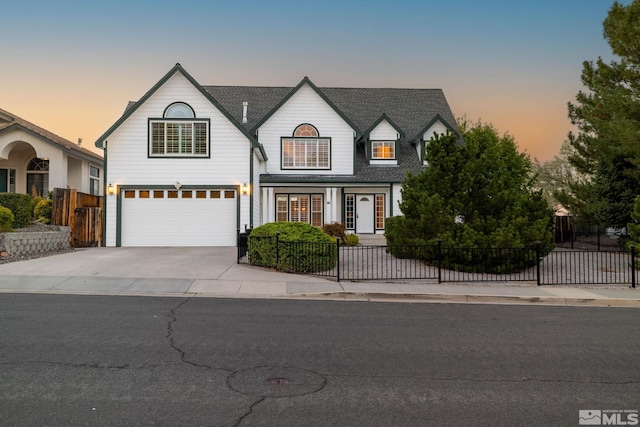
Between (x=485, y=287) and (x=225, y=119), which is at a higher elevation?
(x=225, y=119)

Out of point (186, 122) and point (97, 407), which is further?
point (186, 122)

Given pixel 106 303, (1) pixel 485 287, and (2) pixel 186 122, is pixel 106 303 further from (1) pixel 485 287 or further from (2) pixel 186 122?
(2) pixel 186 122

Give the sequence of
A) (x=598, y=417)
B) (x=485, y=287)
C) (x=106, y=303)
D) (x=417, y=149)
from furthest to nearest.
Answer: (x=417, y=149), (x=485, y=287), (x=106, y=303), (x=598, y=417)

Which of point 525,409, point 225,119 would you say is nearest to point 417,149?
point 225,119

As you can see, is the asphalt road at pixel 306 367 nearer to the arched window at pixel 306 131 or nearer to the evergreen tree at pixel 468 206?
the evergreen tree at pixel 468 206

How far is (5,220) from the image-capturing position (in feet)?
61.7

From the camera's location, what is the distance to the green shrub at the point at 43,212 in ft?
73.6

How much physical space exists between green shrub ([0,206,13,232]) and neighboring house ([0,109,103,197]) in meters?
8.16

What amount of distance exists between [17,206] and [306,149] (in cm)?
1523

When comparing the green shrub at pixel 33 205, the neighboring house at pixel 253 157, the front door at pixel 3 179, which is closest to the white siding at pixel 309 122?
the neighboring house at pixel 253 157

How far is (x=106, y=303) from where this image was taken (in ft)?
34.2

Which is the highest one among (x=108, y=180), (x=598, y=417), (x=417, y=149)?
(x=417, y=149)

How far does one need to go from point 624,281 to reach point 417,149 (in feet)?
59.3

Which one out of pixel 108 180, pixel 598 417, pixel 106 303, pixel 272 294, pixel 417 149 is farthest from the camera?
pixel 417 149
